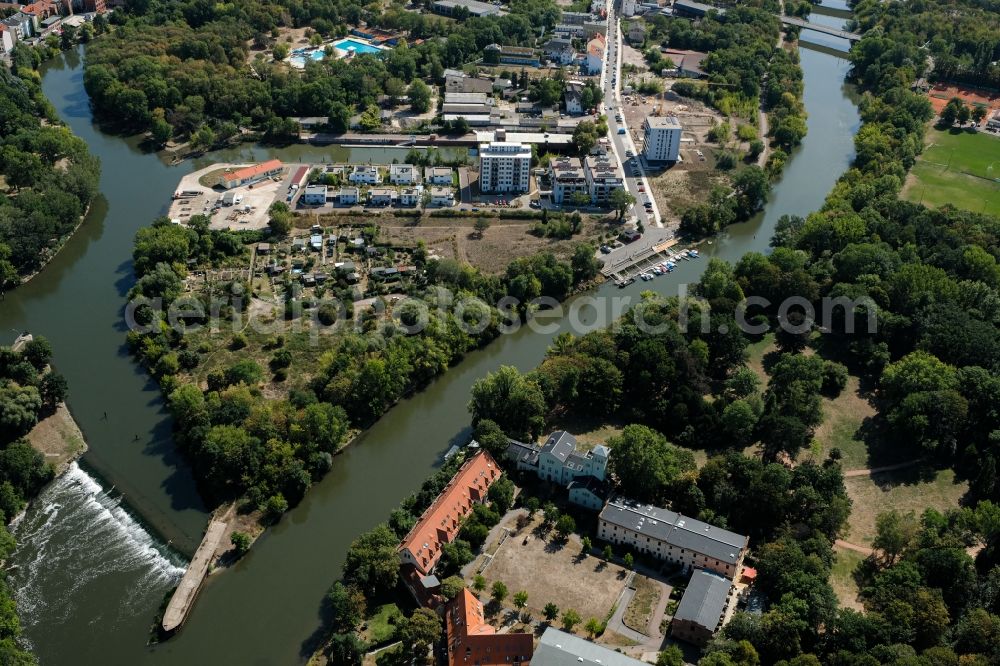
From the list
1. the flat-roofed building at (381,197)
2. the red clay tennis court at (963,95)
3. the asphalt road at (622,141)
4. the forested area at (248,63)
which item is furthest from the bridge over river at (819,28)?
the flat-roofed building at (381,197)

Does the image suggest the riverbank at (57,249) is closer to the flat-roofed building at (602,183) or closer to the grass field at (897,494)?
the flat-roofed building at (602,183)

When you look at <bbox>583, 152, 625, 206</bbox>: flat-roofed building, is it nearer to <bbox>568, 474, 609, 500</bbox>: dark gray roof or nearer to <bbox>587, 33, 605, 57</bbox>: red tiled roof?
<bbox>568, 474, 609, 500</bbox>: dark gray roof

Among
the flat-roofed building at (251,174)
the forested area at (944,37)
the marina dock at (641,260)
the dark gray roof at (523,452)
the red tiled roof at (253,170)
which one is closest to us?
the dark gray roof at (523,452)

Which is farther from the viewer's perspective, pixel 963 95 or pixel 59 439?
pixel 963 95

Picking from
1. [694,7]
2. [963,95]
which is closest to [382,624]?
[963,95]

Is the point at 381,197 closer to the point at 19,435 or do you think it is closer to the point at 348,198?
the point at 348,198

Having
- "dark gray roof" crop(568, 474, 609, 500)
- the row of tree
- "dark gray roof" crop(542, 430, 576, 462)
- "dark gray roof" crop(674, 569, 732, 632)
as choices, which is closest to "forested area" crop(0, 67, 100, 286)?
"dark gray roof" crop(542, 430, 576, 462)
